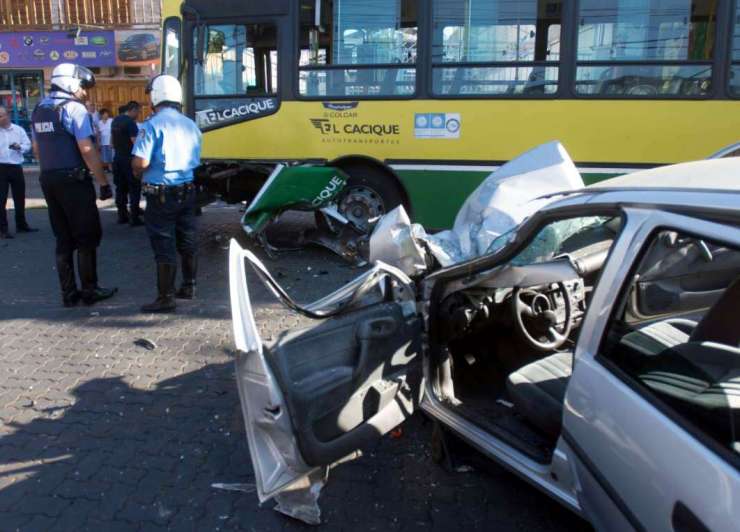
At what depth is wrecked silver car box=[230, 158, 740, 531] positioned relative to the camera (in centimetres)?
180

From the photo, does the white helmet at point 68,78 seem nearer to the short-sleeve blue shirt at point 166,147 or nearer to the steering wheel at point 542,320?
the short-sleeve blue shirt at point 166,147

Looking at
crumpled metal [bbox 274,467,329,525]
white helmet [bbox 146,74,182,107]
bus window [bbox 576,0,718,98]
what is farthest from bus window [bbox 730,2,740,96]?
crumpled metal [bbox 274,467,329,525]

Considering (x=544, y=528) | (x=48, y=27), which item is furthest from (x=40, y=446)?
(x=48, y=27)

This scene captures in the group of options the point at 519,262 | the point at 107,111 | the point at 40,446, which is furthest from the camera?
the point at 107,111

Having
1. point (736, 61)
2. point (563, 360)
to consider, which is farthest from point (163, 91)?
point (736, 61)

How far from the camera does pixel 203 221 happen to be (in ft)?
32.1

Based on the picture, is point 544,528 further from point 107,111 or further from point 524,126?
point 107,111

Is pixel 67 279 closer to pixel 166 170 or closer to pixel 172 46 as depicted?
pixel 166 170

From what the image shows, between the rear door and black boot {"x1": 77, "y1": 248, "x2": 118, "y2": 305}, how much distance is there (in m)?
4.67

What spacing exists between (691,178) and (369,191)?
5329 mm

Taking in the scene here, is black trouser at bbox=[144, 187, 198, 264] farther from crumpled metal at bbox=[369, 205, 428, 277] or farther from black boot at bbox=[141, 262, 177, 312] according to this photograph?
crumpled metal at bbox=[369, 205, 428, 277]

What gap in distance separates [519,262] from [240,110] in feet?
17.0

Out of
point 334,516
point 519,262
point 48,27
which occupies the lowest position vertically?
point 334,516

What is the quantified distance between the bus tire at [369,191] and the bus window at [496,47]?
1150mm
